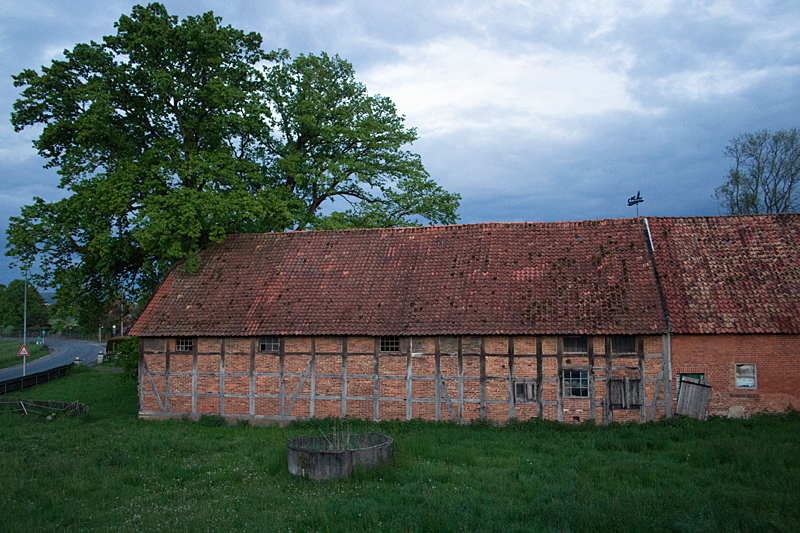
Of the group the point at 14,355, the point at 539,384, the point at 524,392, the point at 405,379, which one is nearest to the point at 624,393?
the point at 539,384

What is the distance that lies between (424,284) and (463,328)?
2390 millimetres

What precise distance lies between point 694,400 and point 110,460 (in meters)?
15.3

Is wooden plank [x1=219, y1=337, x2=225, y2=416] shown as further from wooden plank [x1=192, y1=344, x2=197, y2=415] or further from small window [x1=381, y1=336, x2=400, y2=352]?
small window [x1=381, y1=336, x2=400, y2=352]

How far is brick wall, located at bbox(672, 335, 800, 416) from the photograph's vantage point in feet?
51.1

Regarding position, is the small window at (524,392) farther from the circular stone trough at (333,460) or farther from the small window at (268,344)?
the small window at (268,344)

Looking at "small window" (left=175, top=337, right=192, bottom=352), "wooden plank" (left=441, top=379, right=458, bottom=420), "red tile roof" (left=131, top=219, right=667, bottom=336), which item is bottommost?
"wooden plank" (left=441, top=379, right=458, bottom=420)

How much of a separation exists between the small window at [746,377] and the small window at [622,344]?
2.98 m

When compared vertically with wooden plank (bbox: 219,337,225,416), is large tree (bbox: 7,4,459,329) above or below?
above

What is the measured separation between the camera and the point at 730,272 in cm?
1714

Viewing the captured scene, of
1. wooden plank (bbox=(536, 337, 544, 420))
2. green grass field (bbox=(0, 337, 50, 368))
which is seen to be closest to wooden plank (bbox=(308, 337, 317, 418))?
wooden plank (bbox=(536, 337, 544, 420))

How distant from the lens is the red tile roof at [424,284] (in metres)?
16.7

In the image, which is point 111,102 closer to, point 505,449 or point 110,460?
point 110,460

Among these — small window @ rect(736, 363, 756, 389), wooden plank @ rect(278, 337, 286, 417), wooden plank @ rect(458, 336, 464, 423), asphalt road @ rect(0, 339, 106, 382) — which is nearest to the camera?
small window @ rect(736, 363, 756, 389)

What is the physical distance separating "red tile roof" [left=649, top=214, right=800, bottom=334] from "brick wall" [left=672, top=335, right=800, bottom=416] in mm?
443
